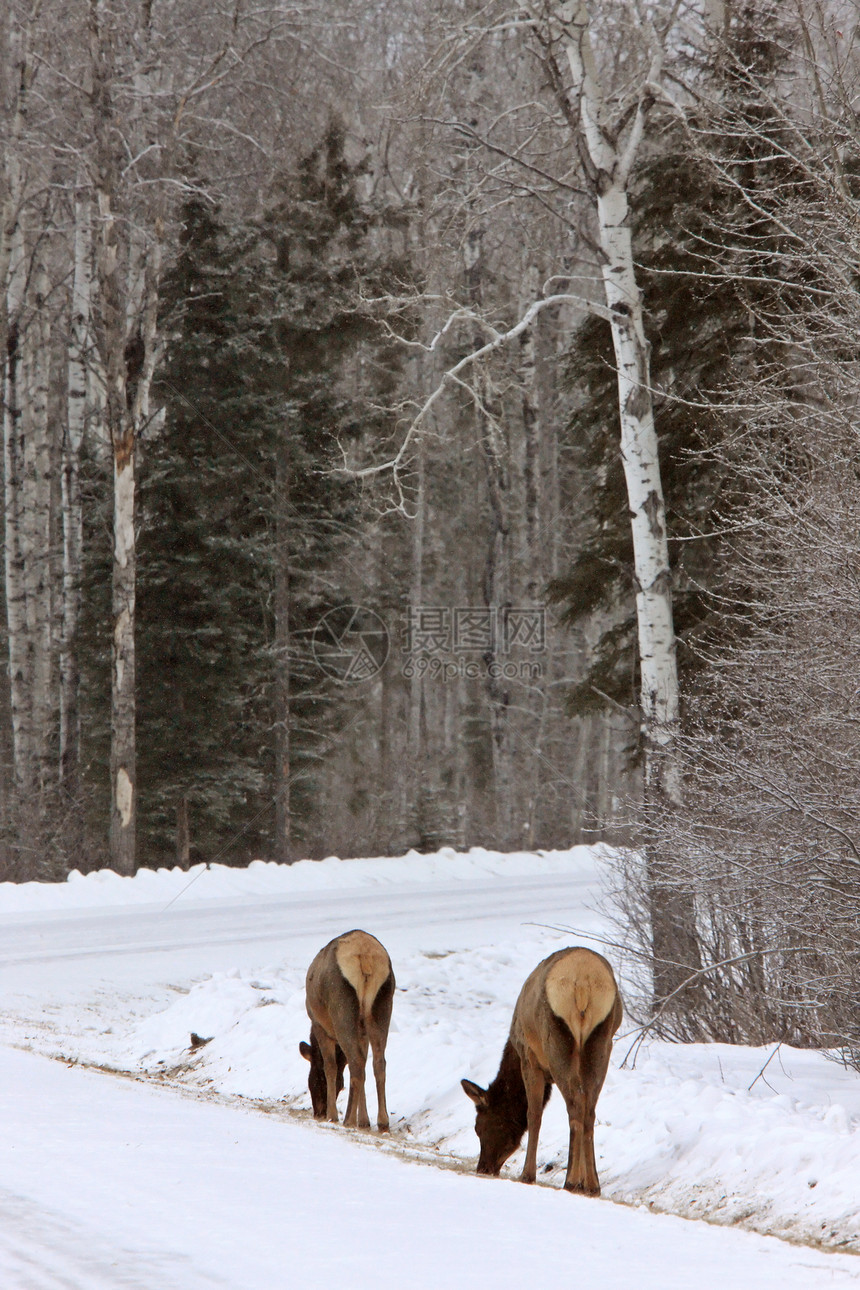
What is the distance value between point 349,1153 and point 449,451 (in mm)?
29282

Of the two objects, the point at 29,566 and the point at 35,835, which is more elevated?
the point at 29,566

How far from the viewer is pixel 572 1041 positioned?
5797 millimetres

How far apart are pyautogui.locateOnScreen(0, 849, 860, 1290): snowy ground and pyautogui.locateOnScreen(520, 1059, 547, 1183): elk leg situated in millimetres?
285

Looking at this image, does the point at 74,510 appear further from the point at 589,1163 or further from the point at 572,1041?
the point at 589,1163

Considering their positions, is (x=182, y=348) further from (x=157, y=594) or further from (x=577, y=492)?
(x=577, y=492)

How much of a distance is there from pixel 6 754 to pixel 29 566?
674cm

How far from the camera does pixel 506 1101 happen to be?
6531mm

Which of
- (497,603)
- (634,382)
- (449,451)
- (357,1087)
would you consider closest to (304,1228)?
(357,1087)

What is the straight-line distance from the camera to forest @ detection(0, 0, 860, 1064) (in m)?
9.28

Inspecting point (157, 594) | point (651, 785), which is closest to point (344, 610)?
point (157, 594)

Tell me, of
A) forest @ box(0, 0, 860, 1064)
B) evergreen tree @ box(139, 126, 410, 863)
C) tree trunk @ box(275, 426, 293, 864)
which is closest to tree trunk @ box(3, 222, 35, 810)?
forest @ box(0, 0, 860, 1064)

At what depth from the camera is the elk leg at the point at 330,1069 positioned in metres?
7.50

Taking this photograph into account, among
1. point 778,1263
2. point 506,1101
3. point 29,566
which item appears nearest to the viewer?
point 778,1263

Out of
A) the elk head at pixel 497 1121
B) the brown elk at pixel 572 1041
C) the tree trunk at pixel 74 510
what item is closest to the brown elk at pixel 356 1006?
the elk head at pixel 497 1121
